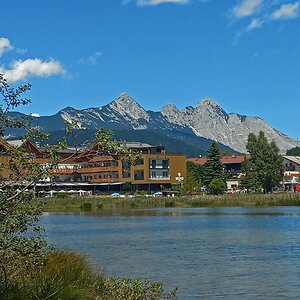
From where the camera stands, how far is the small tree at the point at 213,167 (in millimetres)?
124375

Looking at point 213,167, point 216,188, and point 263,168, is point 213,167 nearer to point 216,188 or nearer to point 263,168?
point 263,168

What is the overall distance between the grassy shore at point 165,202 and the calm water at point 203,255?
125 feet

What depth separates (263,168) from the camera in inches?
4958

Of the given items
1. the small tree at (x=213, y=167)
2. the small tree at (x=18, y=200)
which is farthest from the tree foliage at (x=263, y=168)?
the small tree at (x=18, y=200)

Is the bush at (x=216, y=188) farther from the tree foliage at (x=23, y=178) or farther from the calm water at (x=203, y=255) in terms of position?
the tree foliage at (x=23, y=178)

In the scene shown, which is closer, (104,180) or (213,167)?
(213,167)

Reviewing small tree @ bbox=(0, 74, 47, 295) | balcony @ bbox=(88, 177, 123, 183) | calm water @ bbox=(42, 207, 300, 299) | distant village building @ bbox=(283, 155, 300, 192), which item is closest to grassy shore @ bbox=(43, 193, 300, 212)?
balcony @ bbox=(88, 177, 123, 183)

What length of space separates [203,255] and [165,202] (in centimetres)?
6792

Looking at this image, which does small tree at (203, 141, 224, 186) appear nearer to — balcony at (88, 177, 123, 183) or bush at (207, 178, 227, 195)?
bush at (207, 178, 227, 195)

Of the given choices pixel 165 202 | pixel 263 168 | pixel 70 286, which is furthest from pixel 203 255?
pixel 263 168

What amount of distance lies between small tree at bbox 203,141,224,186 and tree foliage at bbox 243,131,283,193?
6.05 metres

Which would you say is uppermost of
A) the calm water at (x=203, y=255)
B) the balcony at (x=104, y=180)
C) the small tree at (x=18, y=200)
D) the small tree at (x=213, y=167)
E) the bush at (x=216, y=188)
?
the small tree at (x=213, y=167)

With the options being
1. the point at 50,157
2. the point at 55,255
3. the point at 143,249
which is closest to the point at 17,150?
the point at 50,157

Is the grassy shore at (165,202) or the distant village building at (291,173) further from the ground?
the distant village building at (291,173)
